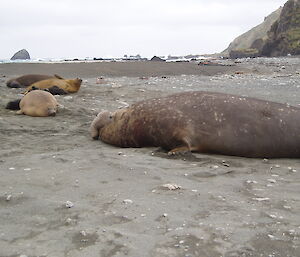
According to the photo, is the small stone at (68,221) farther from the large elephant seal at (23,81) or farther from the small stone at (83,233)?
the large elephant seal at (23,81)

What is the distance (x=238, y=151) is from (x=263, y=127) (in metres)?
0.41

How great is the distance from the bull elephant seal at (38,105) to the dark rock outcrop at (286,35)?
42504 mm

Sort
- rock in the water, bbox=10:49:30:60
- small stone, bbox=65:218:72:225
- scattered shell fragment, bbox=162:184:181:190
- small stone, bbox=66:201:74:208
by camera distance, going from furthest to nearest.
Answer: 1. rock in the water, bbox=10:49:30:60
2. scattered shell fragment, bbox=162:184:181:190
3. small stone, bbox=66:201:74:208
4. small stone, bbox=65:218:72:225

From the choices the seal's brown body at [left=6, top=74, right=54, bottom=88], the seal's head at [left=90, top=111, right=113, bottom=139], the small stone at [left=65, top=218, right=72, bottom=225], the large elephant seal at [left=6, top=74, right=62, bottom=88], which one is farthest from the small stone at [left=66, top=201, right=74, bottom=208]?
the seal's brown body at [left=6, top=74, right=54, bottom=88]

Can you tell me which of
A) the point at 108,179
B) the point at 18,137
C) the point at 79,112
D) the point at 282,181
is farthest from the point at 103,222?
the point at 79,112

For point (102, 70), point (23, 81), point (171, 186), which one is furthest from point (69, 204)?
point (102, 70)

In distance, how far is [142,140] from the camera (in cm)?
516

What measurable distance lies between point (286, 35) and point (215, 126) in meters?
47.9

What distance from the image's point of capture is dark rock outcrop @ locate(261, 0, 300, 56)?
47281 mm

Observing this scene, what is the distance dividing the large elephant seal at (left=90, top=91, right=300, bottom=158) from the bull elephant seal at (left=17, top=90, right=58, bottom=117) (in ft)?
7.68

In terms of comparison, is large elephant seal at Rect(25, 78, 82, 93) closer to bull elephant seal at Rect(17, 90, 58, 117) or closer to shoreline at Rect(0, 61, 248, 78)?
bull elephant seal at Rect(17, 90, 58, 117)

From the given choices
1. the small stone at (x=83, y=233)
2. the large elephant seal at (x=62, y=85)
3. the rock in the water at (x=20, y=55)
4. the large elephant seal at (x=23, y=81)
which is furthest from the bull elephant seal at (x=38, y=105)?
the rock in the water at (x=20, y=55)

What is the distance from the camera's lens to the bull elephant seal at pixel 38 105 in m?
7.23

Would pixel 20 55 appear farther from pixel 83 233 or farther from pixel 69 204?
pixel 83 233
